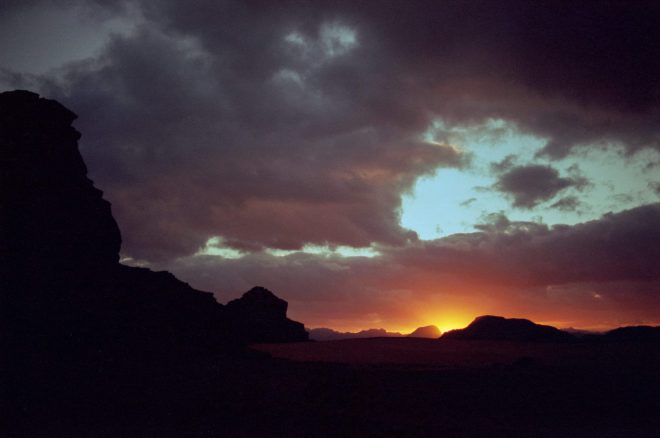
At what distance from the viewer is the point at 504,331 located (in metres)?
59.8

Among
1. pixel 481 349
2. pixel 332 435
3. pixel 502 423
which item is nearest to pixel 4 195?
pixel 332 435

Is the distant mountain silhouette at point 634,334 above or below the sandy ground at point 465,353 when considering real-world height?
above

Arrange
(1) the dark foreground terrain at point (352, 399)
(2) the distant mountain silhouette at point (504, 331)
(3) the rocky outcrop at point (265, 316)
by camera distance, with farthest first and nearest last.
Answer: (3) the rocky outcrop at point (265, 316) < (2) the distant mountain silhouette at point (504, 331) < (1) the dark foreground terrain at point (352, 399)

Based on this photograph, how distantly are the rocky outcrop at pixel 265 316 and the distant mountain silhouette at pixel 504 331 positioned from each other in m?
24.7

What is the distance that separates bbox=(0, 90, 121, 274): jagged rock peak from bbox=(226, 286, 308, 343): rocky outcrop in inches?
1500

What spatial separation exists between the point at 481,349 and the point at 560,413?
1691 cm

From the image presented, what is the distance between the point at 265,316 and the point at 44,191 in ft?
158

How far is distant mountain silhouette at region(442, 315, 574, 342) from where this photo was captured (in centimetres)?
5669

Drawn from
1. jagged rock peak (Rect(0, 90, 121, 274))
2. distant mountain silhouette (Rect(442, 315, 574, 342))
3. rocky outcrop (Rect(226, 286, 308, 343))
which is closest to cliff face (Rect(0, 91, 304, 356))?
jagged rock peak (Rect(0, 90, 121, 274))

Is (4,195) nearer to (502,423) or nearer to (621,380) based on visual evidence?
(502,423)

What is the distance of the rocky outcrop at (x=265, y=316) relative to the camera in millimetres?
66250

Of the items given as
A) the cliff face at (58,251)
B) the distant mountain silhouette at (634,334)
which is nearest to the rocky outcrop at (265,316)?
the cliff face at (58,251)

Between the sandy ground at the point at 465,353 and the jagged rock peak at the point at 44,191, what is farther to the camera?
the sandy ground at the point at 465,353

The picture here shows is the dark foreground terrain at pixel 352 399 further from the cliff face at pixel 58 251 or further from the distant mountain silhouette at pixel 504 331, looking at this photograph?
the distant mountain silhouette at pixel 504 331
